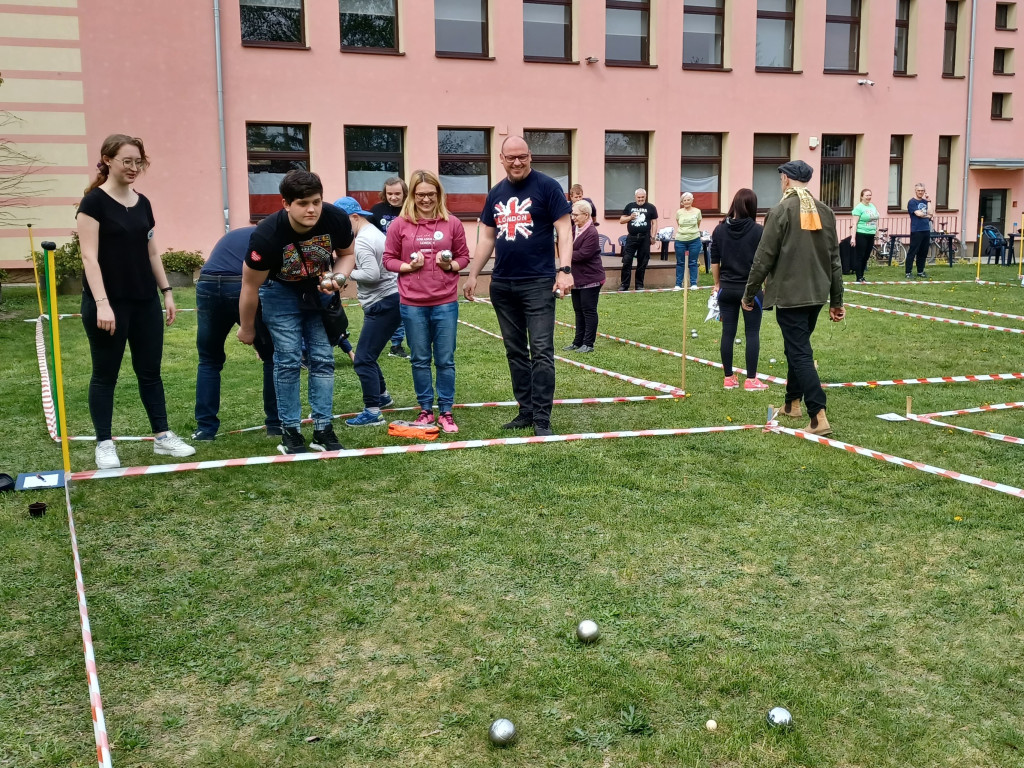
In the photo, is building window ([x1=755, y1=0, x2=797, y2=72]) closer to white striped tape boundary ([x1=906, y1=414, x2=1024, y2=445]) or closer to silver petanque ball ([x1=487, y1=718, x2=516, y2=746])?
white striped tape boundary ([x1=906, y1=414, x2=1024, y2=445])

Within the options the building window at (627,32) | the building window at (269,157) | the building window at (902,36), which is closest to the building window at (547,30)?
the building window at (627,32)

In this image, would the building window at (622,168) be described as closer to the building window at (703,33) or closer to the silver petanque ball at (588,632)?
the building window at (703,33)

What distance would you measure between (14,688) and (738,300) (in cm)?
650

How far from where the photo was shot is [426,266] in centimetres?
668

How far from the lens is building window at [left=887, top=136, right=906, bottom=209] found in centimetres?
2780

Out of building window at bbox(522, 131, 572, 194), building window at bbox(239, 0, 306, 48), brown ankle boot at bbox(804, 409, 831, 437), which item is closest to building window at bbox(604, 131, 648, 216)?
building window at bbox(522, 131, 572, 194)

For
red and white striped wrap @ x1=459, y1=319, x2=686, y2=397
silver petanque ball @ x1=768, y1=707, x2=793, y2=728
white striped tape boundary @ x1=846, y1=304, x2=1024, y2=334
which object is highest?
white striped tape boundary @ x1=846, y1=304, x2=1024, y2=334

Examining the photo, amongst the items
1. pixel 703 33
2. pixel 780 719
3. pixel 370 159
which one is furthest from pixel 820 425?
pixel 703 33

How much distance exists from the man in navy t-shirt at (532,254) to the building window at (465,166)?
16095 millimetres

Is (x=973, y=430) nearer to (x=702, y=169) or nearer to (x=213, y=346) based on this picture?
(x=213, y=346)

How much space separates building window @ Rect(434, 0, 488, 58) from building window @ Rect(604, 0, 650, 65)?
3.13 meters

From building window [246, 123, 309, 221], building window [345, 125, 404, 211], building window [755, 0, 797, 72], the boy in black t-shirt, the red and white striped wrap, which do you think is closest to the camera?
the boy in black t-shirt

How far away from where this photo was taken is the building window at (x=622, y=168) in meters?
24.2

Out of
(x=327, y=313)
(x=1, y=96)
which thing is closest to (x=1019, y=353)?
(x=327, y=313)
